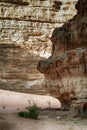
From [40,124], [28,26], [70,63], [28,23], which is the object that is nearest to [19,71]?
[28,26]

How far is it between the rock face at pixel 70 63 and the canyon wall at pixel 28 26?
58.2ft

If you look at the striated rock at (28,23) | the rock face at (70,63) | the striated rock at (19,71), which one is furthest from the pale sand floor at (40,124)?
the striated rock at (28,23)

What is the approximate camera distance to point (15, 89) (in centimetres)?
2758

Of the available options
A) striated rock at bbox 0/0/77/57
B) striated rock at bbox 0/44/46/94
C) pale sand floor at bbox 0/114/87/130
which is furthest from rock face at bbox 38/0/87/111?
striated rock at bbox 0/0/77/57

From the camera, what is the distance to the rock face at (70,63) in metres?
10.2

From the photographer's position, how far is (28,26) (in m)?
32.4

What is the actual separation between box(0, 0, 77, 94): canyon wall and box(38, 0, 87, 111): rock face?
17747 mm

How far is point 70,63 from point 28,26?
22.3 m

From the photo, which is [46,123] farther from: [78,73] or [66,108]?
[66,108]

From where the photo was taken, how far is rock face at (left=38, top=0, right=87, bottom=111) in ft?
33.5

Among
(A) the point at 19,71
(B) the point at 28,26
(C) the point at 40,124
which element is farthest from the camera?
(B) the point at 28,26

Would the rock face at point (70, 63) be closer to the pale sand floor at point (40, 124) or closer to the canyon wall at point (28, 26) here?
the pale sand floor at point (40, 124)

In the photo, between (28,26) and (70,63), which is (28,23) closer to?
(28,26)

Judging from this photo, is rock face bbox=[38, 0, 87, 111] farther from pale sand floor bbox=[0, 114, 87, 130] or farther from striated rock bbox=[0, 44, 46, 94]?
striated rock bbox=[0, 44, 46, 94]
